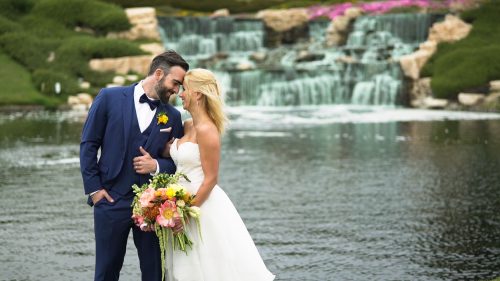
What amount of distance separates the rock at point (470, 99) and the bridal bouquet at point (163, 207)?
35.2 metres

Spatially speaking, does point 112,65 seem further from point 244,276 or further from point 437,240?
point 244,276

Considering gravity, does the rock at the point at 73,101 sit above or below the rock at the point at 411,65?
below

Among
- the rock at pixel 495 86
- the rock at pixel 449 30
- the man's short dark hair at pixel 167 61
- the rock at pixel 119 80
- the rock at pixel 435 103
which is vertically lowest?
the rock at pixel 435 103

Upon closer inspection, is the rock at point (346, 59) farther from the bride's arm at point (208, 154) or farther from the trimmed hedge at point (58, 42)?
the bride's arm at point (208, 154)

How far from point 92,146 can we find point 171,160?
0.68 m

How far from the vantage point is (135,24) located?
53.0 metres

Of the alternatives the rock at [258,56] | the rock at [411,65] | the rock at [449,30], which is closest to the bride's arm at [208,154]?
the rock at [411,65]

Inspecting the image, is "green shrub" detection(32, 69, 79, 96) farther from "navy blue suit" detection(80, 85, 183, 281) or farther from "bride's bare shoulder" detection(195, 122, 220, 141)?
"bride's bare shoulder" detection(195, 122, 220, 141)

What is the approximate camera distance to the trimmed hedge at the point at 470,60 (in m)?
41.7

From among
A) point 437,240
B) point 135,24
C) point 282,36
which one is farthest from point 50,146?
point 282,36

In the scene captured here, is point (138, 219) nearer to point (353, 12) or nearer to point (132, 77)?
→ point (132, 77)

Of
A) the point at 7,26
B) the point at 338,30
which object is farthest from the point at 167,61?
the point at 338,30

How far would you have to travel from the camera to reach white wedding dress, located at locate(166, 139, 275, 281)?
704cm

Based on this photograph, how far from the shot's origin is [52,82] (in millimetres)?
43000
